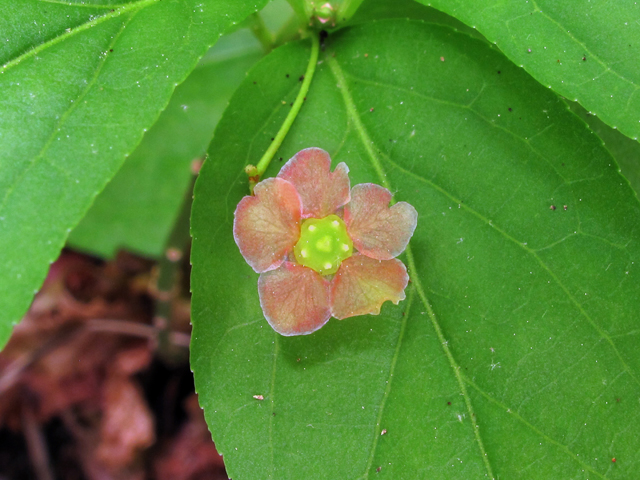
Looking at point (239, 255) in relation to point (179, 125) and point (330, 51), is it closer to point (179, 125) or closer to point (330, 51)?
point (330, 51)

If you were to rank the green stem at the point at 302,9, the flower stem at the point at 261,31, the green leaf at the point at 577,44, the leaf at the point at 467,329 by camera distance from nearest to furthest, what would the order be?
the green leaf at the point at 577,44 < the leaf at the point at 467,329 < the green stem at the point at 302,9 < the flower stem at the point at 261,31

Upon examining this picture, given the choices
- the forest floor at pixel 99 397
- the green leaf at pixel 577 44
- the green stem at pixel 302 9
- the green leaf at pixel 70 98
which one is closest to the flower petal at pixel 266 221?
the green leaf at pixel 70 98

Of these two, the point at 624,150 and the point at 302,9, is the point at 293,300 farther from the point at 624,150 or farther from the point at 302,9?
the point at 624,150

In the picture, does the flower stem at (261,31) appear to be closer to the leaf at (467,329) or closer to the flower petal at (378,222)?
the leaf at (467,329)

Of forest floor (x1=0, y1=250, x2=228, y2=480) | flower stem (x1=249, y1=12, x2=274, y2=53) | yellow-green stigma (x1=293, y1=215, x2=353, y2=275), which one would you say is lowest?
forest floor (x1=0, y1=250, x2=228, y2=480)

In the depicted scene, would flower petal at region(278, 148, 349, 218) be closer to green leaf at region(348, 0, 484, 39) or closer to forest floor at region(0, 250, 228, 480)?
green leaf at region(348, 0, 484, 39)

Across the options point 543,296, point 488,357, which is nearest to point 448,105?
point 543,296

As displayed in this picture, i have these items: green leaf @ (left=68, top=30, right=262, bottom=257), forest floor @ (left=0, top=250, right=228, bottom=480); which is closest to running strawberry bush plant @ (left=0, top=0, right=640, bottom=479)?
forest floor @ (left=0, top=250, right=228, bottom=480)
